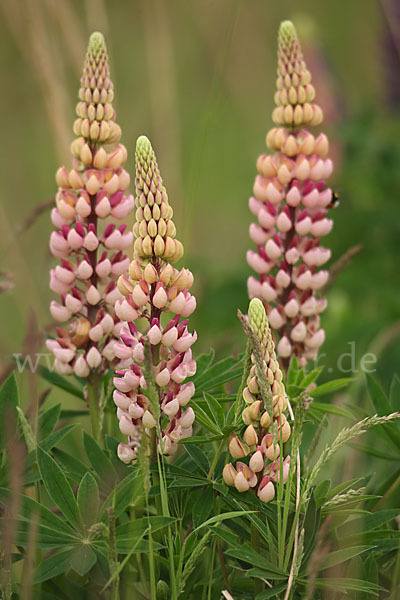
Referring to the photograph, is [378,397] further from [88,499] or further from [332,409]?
[88,499]

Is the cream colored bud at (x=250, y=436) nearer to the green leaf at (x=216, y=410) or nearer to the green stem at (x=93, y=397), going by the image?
the green leaf at (x=216, y=410)

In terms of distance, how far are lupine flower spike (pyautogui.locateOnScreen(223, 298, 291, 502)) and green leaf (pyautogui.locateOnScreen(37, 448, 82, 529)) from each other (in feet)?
0.93

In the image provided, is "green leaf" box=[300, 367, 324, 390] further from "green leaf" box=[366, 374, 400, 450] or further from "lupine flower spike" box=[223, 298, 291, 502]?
"lupine flower spike" box=[223, 298, 291, 502]

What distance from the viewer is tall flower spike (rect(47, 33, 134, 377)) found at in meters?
1.68

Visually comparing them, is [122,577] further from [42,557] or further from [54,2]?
[54,2]

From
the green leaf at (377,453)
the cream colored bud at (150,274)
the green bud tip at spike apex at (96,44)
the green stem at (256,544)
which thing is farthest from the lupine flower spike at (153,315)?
the green leaf at (377,453)

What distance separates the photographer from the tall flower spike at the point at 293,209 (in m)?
1.83

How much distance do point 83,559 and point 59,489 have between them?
0.14 meters

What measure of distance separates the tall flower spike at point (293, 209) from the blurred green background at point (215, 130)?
550 mm

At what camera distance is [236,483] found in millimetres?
1419

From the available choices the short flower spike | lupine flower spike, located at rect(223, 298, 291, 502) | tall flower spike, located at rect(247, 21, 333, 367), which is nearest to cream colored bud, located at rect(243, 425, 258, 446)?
lupine flower spike, located at rect(223, 298, 291, 502)

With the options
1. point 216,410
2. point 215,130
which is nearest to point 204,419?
point 216,410

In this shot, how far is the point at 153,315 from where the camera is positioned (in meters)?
1.49

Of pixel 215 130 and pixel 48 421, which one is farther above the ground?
pixel 215 130
